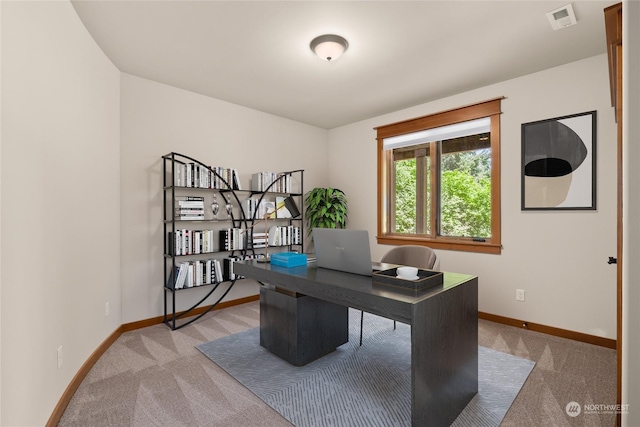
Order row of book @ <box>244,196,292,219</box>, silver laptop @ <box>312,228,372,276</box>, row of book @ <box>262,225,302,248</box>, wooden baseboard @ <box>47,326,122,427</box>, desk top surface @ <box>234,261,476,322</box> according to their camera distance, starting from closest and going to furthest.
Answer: desk top surface @ <box>234,261,476,322</box>, wooden baseboard @ <box>47,326,122,427</box>, silver laptop @ <box>312,228,372,276</box>, row of book @ <box>244,196,292,219</box>, row of book @ <box>262,225,302,248</box>

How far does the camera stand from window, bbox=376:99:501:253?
137 inches

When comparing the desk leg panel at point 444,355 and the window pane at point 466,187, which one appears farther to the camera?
the window pane at point 466,187

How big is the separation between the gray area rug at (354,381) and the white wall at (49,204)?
1.03 meters

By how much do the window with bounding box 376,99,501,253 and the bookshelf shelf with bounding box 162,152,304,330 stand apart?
1389 millimetres

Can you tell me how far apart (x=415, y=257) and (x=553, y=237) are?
55.8 inches

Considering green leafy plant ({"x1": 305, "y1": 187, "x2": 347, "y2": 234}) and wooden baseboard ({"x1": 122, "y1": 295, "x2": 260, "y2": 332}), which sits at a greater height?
green leafy plant ({"x1": 305, "y1": 187, "x2": 347, "y2": 234})

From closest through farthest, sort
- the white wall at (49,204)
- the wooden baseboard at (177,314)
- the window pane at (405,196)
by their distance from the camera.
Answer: the white wall at (49,204) → the wooden baseboard at (177,314) → the window pane at (405,196)

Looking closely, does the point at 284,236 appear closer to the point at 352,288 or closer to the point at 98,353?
the point at 98,353

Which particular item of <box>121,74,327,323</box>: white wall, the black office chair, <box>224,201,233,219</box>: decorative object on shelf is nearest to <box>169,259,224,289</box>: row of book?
<box>121,74,327,323</box>: white wall

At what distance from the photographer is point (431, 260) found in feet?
8.86

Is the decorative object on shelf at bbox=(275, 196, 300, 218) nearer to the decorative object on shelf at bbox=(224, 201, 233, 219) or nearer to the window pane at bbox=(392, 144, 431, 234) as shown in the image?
the decorative object on shelf at bbox=(224, 201, 233, 219)

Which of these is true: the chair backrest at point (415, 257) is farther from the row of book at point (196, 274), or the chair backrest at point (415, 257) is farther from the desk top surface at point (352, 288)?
the row of book at point (196, 274)

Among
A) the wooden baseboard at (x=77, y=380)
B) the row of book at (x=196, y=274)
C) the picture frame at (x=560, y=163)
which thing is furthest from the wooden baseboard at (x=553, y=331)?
the wooden baseboard at (x=77, y=380)

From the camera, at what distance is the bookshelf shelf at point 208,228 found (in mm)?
3281
